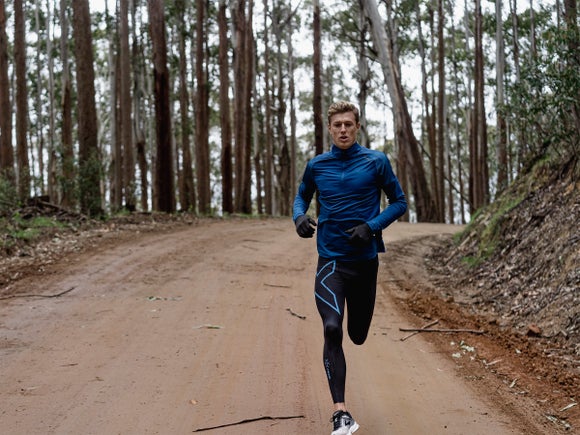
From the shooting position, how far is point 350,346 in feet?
20.5

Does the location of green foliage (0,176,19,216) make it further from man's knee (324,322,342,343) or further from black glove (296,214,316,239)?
man's knee (324,322,342,343)

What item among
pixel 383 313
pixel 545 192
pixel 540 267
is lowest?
pixel 383 313

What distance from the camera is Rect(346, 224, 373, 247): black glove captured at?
3.78 metres

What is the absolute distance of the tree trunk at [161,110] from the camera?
18.4 m

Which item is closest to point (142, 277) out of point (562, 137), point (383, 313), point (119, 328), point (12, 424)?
point (119, 328)

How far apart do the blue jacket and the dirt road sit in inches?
47.2

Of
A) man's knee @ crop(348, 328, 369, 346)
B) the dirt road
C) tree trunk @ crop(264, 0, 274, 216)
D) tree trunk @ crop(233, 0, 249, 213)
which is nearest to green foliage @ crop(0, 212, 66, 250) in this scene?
the dirt road

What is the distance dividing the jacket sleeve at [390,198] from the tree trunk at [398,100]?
47.5ft

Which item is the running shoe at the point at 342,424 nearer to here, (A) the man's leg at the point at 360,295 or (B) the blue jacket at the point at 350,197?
(A) the man's leg at the point at 360,295

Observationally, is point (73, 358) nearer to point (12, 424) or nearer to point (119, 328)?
point (119, 328)

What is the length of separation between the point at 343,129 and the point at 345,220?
A: 578mm

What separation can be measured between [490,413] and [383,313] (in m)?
3.31

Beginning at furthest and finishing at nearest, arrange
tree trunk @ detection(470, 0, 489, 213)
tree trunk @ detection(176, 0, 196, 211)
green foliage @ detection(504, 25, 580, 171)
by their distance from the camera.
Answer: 1. tree trunk @ detection(176, 0, 196, 211)
2. tree trunk @ detection(470, 0, 489, 213)
3. green foliage @ detection(504, 25, 580, 171)

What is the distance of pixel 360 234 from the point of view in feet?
12.4
